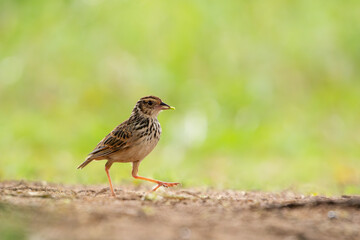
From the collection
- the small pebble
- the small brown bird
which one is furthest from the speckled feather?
the small pebble

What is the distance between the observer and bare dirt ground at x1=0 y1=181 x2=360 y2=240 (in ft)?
14.8

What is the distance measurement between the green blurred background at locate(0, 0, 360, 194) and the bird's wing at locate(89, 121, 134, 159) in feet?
11.6

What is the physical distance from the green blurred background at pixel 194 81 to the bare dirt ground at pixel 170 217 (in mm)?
4886

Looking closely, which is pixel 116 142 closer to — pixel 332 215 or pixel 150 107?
pixel 150 107

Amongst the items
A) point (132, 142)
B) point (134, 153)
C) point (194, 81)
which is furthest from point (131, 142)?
point (194, 81)

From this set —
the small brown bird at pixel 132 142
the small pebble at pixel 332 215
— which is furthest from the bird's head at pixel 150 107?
the small pebble at pixel 332 215

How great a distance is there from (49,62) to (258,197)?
10.5m

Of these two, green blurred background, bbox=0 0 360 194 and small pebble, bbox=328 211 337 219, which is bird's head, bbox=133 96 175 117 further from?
green blurred background, bbox=0 0 360 194

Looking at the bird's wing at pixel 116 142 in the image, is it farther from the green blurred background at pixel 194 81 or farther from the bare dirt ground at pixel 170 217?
the green blurred background at pixel 194 81

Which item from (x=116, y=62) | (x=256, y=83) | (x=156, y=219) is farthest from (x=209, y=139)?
(x=156, y=219)

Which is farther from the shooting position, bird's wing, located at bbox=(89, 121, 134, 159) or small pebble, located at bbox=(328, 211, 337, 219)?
bird's wing, located at bbox=(89, 121, 134, 159)

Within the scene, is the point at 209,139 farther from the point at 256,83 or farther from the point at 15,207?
the point at 15,207

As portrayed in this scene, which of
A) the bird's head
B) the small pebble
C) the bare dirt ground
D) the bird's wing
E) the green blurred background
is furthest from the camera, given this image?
the green blurred background

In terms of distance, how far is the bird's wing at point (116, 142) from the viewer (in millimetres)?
7230
